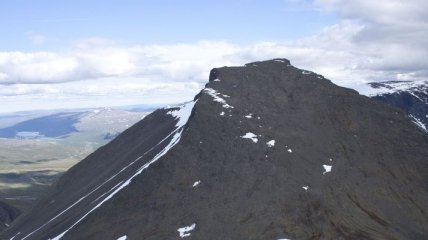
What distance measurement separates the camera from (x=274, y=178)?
92688 mm

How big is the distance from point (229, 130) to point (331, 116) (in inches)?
1009

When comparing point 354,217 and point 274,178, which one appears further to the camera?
point 274,178

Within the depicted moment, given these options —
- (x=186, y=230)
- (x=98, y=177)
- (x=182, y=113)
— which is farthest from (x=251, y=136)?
(x=98, y=177)

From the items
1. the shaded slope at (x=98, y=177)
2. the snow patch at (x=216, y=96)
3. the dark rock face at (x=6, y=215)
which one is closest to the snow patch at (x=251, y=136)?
the snow patch at (x=216, y=96)

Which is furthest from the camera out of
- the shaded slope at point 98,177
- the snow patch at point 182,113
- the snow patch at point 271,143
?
the snow patch at point 182,113

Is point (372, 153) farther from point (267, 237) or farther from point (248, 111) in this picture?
point (267, 237)

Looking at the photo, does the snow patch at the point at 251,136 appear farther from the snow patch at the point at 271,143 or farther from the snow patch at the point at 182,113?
the snow patch at the point at 182,113

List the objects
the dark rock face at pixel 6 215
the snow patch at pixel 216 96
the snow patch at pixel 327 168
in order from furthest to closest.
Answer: the dark rock face at pixel 6 215 < the snow patch at pixel 216 96 < the snow patch at pixel 327 168

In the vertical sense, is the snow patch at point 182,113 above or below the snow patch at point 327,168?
above

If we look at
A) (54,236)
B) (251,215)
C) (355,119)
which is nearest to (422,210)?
(355,119)

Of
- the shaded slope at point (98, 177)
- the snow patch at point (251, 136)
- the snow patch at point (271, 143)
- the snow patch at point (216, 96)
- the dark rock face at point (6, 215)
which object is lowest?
the dark rock face at point (6, 215)

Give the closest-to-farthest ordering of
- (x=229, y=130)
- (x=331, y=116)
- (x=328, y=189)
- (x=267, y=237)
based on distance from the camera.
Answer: (x=267, y=237) < (x=328, y=189) < (x=229, y=130) < (x=331, y=116)

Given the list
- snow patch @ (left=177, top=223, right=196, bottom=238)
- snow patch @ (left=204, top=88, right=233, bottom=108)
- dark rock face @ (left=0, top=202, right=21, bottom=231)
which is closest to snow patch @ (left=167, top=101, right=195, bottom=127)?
snow patch @ (left=204, top=88, right=233, bottom=108)

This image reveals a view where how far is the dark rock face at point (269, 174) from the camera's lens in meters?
83.1
